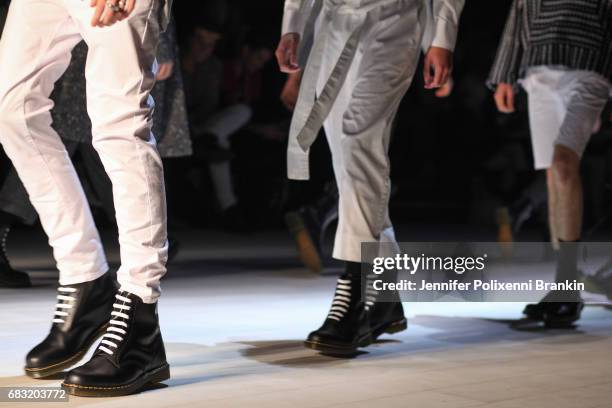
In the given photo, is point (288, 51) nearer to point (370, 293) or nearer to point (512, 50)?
point (370, 293)

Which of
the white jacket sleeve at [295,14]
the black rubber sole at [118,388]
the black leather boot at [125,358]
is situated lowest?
the black rubber sole at [118,388]

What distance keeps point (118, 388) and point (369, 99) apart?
3.19 ft

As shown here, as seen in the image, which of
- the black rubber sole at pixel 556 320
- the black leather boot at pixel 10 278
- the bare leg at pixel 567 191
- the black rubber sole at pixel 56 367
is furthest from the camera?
the black leather boot at pixel 10 278

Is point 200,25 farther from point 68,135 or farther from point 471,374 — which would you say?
point 471,374

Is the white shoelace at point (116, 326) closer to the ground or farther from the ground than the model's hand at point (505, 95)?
closer to the ground

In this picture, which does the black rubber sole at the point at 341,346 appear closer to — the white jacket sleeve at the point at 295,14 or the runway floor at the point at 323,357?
the runway floor at the point at 323,357

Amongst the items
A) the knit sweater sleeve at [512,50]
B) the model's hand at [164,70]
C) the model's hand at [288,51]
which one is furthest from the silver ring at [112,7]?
the knit sweater sleeve at [512,50]

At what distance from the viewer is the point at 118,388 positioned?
2.10 meters

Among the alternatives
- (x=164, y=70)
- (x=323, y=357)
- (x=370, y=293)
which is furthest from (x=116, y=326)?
Answer: (x=164, y=70)

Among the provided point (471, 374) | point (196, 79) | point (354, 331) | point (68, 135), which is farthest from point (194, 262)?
point (471, 374)

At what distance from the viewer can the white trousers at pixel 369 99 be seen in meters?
2.69

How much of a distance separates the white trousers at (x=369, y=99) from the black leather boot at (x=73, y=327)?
63 cm

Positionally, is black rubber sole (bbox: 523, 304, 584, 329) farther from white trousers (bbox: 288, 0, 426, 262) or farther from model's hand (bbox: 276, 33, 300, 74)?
model's hand (bbox: 276, 33, 300, 74)

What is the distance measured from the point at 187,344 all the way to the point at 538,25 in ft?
4.87
